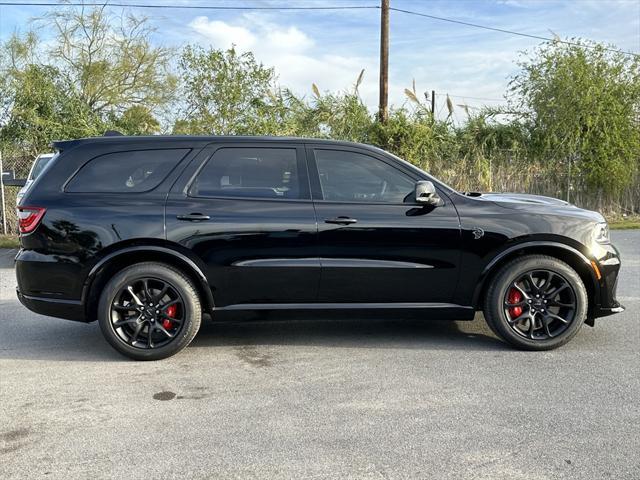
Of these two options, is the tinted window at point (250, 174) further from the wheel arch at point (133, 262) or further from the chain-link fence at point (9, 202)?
the chain-link fence at point (9, 202)

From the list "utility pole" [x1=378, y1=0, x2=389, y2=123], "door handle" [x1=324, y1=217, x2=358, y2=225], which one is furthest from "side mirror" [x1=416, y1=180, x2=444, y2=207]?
"utility pole" [x1=378, y1=0, x2=389, y2=123]

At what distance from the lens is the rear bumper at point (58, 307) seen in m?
4.39

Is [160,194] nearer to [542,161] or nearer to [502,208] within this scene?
[502,208]

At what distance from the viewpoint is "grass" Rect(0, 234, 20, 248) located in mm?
11258

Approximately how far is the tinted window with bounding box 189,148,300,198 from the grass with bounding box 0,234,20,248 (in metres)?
8.28

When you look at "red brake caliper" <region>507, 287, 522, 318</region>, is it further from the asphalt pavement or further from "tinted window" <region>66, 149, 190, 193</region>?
"tinted window" <region>66, 149, 190, 193</region>

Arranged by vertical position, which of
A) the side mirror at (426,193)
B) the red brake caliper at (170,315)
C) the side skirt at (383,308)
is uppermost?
the side mirror at (426,193)

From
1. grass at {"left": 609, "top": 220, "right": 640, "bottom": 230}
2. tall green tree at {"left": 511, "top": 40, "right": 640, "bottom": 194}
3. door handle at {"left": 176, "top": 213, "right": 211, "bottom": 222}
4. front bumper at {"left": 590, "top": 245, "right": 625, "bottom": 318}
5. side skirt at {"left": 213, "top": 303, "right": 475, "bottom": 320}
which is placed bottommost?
side skirt at {"left": 213, "top": 303, "right": 475, "bottom": 320}

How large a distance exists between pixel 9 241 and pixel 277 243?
31.2ft

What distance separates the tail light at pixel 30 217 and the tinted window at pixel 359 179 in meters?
2.23

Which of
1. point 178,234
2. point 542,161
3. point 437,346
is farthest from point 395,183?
point 542,161

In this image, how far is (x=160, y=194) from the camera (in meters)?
4.42

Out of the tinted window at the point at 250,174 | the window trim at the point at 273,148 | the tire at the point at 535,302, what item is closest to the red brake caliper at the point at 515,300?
the tire at the point at 535,302

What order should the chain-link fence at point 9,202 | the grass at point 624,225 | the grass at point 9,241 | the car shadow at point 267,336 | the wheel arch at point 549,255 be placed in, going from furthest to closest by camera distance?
the grass at point 624,225 < the chain-link fence at point 9,202 < the grass at point 9,241 < the car shadow at point 267,336 < the wheel arch at point 549,255
